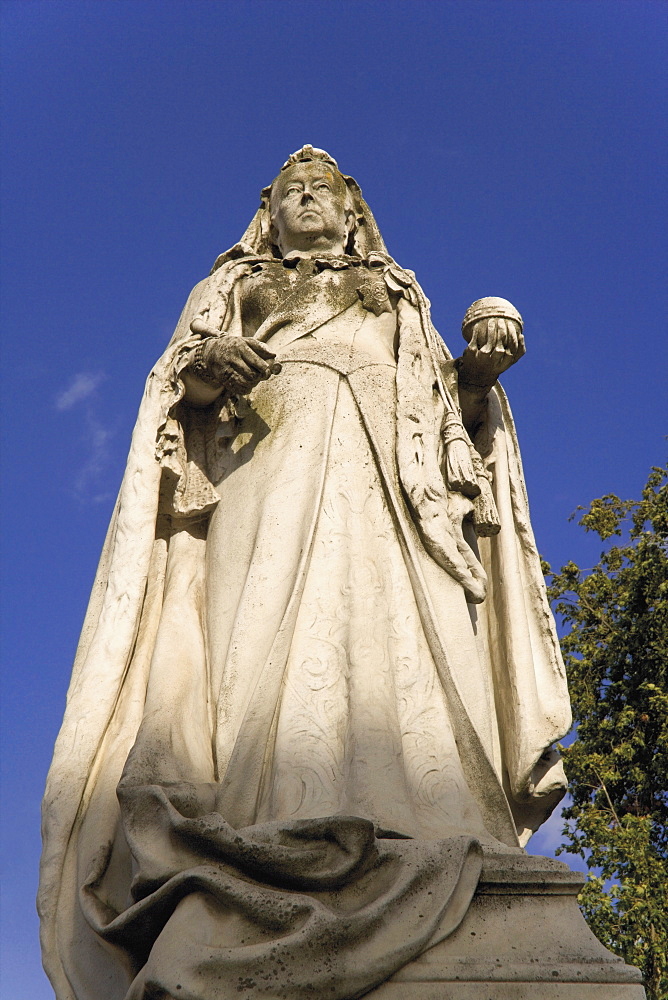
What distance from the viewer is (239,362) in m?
5.05

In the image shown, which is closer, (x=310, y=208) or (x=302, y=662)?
(x=302, y=662)

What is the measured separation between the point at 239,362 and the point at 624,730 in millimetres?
9159

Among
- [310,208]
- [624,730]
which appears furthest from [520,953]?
[624,730]

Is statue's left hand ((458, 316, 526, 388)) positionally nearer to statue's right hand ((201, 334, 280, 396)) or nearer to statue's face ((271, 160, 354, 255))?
statue's right hand ((201, 334, 280, 396))

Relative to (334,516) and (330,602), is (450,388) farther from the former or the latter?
(330,602)

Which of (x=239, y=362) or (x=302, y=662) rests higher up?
(x=239, y=362)

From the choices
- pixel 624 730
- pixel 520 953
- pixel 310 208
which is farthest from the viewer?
pixel 624 730

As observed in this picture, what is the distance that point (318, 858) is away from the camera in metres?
3.36

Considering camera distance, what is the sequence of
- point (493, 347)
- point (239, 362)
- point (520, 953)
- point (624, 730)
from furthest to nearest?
point (624, 730)
point (493, 347)
point (239, 362)
point (520, 953)

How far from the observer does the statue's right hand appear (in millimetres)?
5059

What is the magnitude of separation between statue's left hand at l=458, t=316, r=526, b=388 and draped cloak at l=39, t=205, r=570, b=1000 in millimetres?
195

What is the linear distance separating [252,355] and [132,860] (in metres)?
2.27

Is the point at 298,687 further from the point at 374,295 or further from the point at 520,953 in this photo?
the point at 374,295

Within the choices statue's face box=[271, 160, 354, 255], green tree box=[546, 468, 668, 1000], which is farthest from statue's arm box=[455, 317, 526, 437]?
green tree box=[546, 468, 668, 1000]
